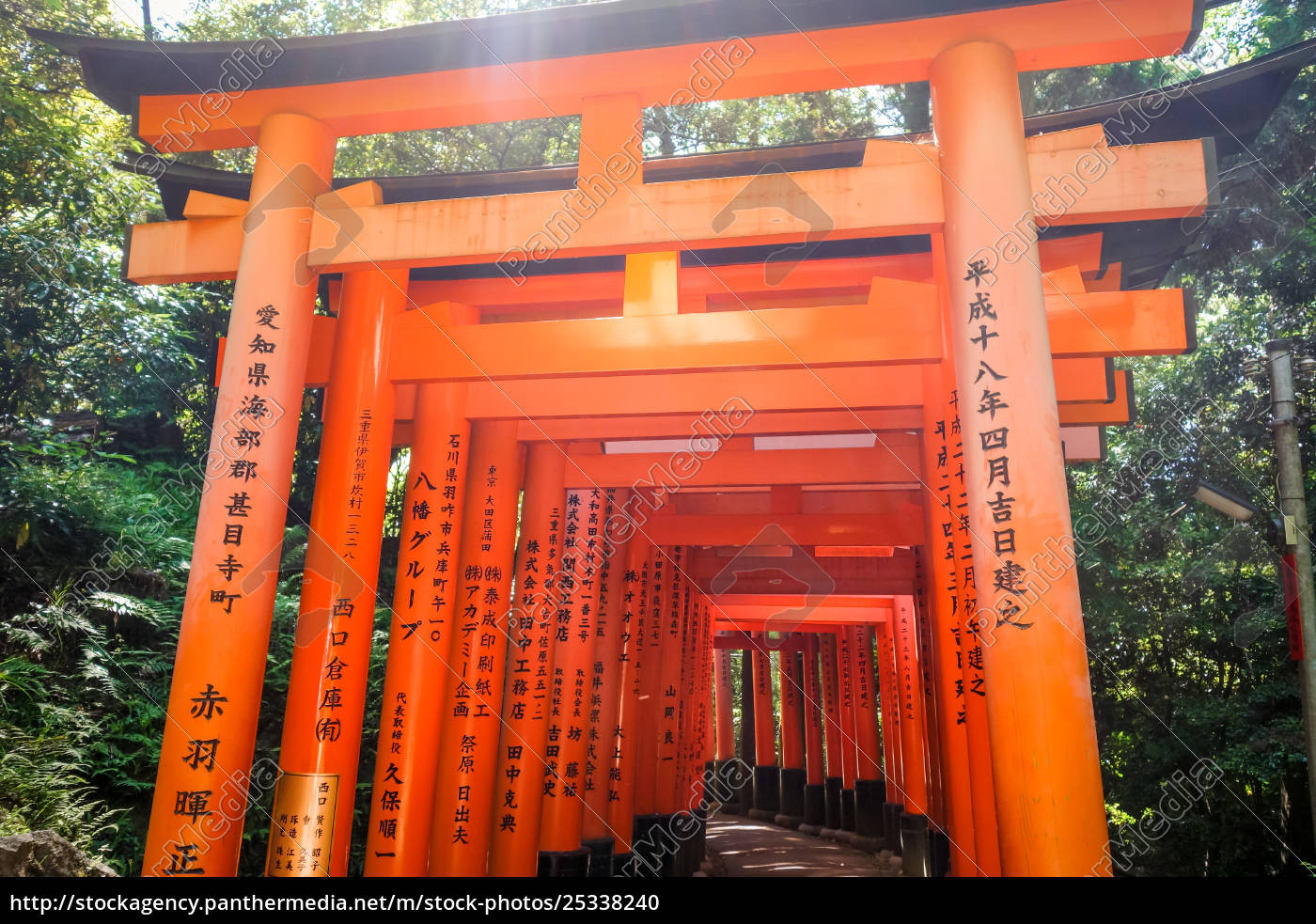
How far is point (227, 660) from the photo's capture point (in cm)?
471

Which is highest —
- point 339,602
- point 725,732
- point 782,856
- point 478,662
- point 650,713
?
point 339,602

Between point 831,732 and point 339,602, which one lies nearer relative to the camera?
point 339,602

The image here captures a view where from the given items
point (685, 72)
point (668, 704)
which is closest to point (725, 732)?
point (668, 704)

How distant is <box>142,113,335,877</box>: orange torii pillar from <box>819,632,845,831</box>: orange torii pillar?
15417 millimetres

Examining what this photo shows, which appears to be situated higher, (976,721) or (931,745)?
(976,721)

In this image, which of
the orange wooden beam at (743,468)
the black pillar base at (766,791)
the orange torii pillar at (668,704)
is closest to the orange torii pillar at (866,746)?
the black pillar base at (766,791)

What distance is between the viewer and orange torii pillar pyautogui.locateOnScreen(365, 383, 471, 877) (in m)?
5.84

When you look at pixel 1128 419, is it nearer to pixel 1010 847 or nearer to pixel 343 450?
pixel 1010 847

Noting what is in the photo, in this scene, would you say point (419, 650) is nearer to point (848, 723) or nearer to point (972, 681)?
point (972, 681)

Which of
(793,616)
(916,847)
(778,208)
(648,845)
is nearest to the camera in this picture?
(778,208)

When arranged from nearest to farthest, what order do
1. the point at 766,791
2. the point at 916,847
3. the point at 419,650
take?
the point at 419,650 → the point at 916,847 → the point at 766,791

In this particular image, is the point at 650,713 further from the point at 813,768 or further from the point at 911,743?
the point at 813,768

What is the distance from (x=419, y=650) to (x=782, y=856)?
11.8 m

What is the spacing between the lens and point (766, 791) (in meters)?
23.4
